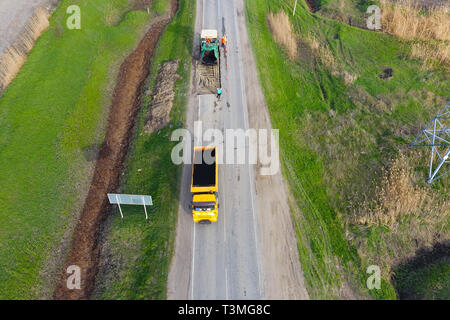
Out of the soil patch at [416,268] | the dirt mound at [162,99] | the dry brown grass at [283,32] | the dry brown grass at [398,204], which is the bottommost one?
the soil patch at [416,268]

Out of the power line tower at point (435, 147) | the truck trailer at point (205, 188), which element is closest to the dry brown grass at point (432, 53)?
the power line tower at point (435, 147)

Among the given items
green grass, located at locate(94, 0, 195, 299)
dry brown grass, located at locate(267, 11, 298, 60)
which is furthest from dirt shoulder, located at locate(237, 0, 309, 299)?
dry brown grass, located at locate(267, 11, 298, 60)

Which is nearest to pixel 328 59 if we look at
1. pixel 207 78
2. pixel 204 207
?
pixel 207 78

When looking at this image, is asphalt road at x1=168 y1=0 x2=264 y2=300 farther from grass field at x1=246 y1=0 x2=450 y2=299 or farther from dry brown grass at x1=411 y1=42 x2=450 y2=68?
dry brown grass at x1=411 y1=42 x2=450 y2=68

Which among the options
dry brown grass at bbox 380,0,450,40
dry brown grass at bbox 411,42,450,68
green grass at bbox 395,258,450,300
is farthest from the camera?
dry brown grass at bbox 380,0,450,40

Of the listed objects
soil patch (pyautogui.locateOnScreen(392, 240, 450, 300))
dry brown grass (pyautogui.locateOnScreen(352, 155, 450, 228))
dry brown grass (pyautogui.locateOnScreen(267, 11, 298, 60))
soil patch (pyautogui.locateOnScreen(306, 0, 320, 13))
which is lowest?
soil patch (pyautogui.locateOnScreen(392, 240, 450, 300))

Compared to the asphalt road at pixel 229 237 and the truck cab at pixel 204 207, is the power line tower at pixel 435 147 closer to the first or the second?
the asphalt road at pixel 229 237

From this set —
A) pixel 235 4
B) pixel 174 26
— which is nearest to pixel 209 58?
pixel 174 26
